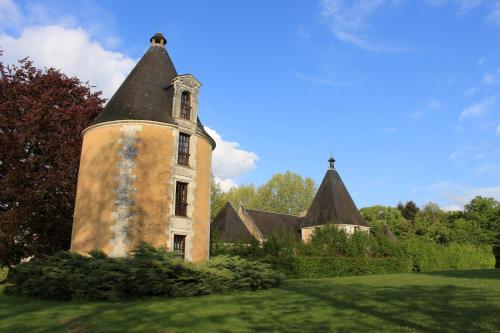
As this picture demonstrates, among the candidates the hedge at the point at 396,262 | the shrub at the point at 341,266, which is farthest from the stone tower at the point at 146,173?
the shrub at the point at 341,266

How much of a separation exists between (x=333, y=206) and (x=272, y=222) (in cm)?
684

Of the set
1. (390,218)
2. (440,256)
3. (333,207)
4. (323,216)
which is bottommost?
(440,256)

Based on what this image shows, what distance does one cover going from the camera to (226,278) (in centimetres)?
1405

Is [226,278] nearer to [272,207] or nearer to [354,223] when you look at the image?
[354,223]

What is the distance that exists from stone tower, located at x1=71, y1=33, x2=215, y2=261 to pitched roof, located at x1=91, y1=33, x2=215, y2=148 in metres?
0.05

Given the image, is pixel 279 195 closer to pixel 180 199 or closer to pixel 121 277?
pixel 180 199

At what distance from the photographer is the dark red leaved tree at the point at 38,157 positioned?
67.1 ft

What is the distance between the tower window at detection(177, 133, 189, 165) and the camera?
19.6m

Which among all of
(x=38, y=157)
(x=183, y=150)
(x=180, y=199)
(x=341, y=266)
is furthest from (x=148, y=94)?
(x=341, y=266)

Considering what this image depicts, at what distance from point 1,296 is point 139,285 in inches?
211

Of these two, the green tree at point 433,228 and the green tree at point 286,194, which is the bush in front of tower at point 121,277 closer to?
the green tree at point 286,194

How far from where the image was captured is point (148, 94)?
20.2 meters

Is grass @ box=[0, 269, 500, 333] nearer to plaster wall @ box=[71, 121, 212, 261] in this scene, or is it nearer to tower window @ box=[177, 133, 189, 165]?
plaster wall @ box=[71, 121, 212, 261]

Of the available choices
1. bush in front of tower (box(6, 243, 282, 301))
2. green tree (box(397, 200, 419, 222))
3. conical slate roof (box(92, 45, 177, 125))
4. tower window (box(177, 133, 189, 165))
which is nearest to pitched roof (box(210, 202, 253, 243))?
tower window (box(177, 133, 189, 165))
